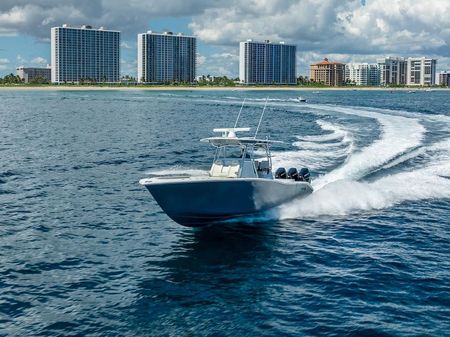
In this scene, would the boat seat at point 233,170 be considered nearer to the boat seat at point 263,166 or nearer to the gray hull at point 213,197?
the gray hull at point 213,197

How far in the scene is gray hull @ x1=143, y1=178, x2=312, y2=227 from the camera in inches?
981

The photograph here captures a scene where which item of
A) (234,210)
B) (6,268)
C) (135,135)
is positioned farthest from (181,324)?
(135,135)

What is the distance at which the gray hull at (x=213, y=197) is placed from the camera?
2491cm

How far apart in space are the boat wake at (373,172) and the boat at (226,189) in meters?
1.45

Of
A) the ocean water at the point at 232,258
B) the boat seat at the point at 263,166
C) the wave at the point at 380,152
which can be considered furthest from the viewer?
the wave at the point at 380,152

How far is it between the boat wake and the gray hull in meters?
1.63

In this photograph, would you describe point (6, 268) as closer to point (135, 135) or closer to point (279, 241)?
point (279, 241)

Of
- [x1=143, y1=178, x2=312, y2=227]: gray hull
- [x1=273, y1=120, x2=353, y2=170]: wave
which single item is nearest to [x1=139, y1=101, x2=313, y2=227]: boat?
[x1=143, y1=178, x2=312, y2=227]: gray hull

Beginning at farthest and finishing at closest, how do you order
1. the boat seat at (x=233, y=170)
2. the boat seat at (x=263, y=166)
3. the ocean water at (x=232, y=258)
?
the boat seat at (x=263, y=166), the boat seat at (x=233, y=170), the ocean water at (x=232, y=258)

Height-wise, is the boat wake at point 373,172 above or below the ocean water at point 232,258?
above

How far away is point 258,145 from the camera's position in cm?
2911

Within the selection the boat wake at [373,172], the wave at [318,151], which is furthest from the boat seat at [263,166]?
the wave at [318,151]

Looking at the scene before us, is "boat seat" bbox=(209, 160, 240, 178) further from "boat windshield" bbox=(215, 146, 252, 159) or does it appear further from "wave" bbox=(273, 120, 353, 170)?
"wave" bbox=(273, 120, 353, 170)

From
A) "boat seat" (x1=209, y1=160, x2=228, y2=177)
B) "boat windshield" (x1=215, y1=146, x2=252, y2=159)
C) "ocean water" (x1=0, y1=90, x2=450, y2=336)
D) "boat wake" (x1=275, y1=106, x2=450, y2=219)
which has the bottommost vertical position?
"ocean water" (x1=0, y1=90, x2=450, y2=336)
